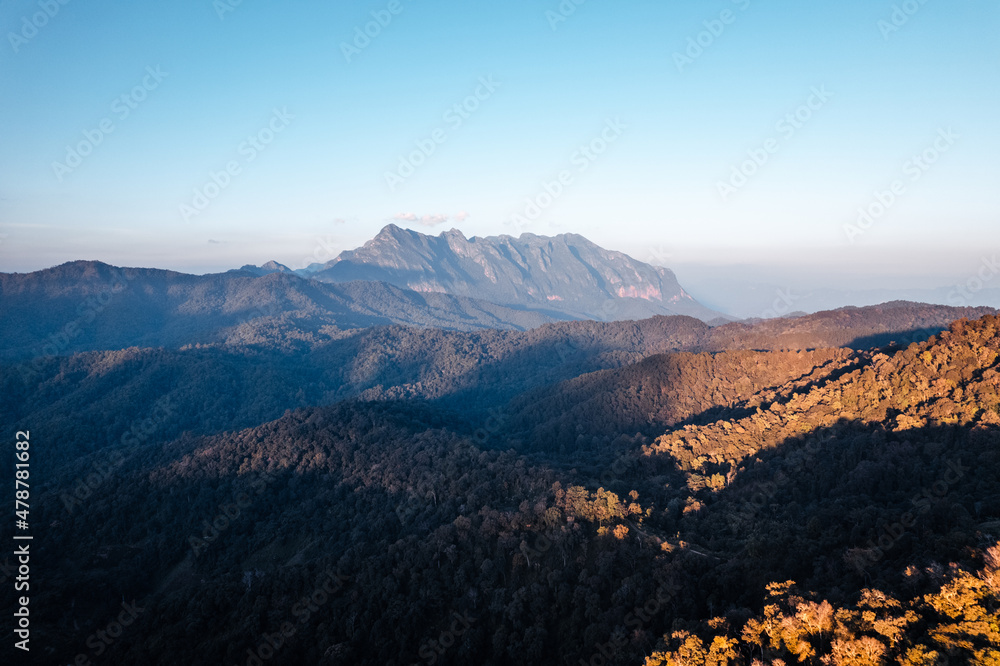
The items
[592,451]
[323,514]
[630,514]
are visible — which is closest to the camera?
[630,514]

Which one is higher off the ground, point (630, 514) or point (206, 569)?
point (630, 514)

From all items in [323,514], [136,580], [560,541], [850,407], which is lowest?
[136,580]

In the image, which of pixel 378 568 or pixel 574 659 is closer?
pixel 574 659

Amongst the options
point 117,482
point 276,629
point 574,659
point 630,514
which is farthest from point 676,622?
point 117,482

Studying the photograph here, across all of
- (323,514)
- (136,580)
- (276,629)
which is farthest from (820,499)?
(136,580)

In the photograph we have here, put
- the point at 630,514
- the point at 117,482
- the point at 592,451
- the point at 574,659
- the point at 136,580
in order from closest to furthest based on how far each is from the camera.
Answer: the point at 574,659
the point at 630,514
the point at 136,580
the point at 117,482
the point at 592,451

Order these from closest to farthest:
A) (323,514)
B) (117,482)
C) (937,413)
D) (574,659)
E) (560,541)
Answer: (574,659) → (560,541) → (937,413) → (323,514) → (117,482)

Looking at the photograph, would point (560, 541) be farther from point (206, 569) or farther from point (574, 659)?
point (206, 569)

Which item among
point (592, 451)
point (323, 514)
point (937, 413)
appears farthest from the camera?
point (592, 451)

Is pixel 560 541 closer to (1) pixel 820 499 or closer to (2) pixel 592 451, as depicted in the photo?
(1) pixel 820 499
